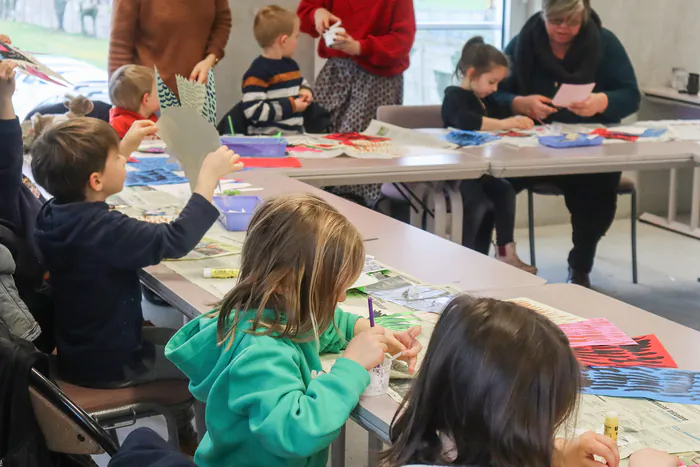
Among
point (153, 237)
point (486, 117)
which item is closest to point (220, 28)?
point (486, 117)

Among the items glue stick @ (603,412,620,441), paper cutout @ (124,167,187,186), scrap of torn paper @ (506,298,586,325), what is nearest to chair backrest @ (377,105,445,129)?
paper cutout @ (124,167,187,186)

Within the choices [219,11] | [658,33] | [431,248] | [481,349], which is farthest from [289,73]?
[481,349]

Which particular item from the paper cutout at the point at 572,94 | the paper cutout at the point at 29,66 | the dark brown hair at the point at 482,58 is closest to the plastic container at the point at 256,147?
the dark brown hair at the point at 482,58

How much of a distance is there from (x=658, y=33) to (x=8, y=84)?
13.8 feet

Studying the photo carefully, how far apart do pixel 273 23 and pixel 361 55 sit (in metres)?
0.47

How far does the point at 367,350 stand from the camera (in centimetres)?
144

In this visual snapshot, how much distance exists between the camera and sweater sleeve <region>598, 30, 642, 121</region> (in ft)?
13.5

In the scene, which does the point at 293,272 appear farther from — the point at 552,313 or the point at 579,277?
the point at 579,277

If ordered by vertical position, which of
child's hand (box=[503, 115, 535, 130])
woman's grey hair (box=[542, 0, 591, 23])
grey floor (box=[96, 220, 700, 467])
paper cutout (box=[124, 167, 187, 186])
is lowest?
grey floor (box=[96, 220, 700, 467])

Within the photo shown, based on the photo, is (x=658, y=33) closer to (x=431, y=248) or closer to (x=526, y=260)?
(x=526, y=260)

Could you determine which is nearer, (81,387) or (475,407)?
(475,407)

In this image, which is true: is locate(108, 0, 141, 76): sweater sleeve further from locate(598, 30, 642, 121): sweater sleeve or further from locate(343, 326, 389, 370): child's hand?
locate(343, 326, 389, 370): child's hand

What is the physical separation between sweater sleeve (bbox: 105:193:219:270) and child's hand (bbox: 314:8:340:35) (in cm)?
204

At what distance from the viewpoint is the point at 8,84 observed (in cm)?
228
